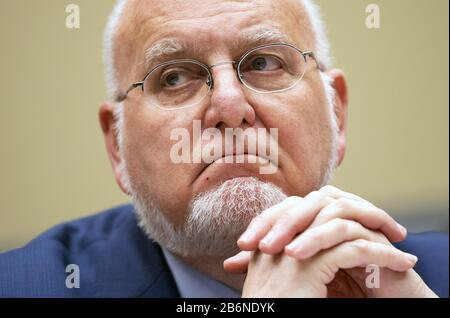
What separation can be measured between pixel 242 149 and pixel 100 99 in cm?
125

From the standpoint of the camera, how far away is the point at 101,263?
1.63 meters

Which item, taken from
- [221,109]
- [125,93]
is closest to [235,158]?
[221,109]

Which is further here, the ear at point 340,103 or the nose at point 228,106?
the ear at point 340,103

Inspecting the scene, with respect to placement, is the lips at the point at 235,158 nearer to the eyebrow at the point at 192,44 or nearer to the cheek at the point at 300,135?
the cheek at the point at 300,135

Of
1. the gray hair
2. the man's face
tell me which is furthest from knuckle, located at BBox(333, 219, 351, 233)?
the gray hair

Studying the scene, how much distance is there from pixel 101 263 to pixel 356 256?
33.4 inches

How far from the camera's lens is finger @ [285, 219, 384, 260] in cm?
101

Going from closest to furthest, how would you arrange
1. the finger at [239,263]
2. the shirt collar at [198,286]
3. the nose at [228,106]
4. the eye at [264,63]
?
the finger at [239,263] → the nose at [228,106] → the eye at [264,63] → the shirt collar at [198,286]

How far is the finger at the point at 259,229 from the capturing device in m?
1.06

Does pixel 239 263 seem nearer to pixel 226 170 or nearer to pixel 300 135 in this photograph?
pixel 226 170

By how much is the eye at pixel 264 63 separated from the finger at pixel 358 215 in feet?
1.50

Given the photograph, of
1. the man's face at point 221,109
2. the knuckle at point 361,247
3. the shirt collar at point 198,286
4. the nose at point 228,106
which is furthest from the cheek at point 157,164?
the knuckle at point 361,247
